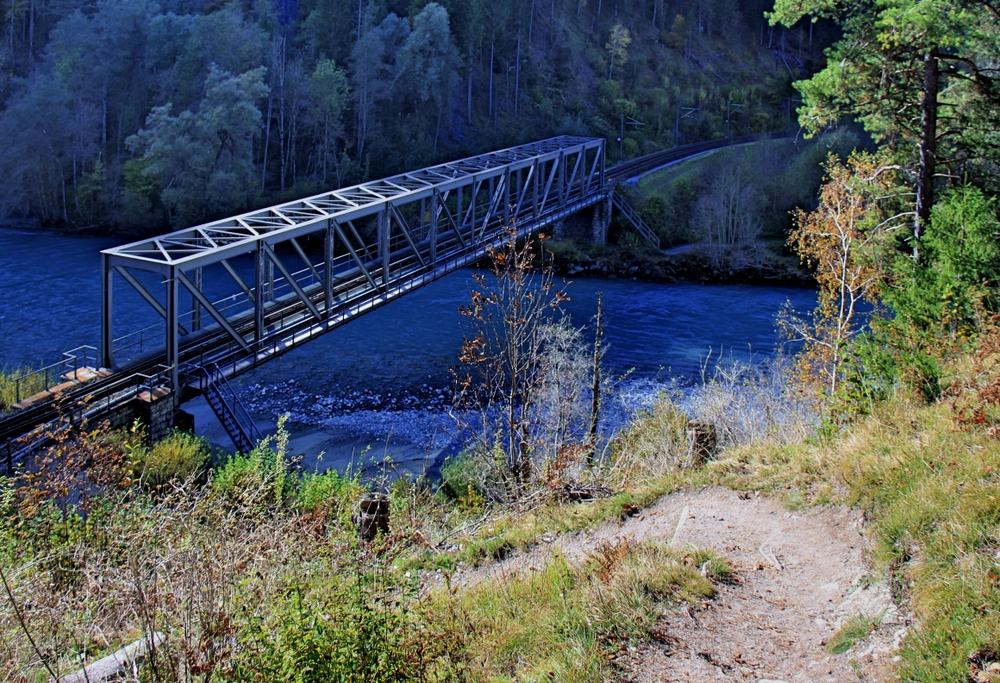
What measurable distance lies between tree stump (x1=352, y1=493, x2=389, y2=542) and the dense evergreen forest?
3845 cm

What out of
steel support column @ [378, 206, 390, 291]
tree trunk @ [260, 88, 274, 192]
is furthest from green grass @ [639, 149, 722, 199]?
steel support column @ [378, 206, 390, 291]

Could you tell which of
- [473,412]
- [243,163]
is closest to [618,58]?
[243,163]

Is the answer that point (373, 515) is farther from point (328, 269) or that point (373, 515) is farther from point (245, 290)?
point (328, 269)

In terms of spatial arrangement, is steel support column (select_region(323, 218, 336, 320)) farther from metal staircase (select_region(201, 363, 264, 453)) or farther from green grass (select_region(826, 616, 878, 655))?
green grass (select_region(826, 616, 878, 655))

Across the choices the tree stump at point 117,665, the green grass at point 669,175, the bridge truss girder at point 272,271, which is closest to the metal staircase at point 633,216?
the green grass at point 669,175

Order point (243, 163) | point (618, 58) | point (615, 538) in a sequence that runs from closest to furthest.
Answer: point (615, 538) < point (243, 163) < point (618, 58)

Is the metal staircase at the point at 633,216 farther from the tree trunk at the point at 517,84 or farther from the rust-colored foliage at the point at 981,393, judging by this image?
the rust-colored foliage at the point at 981,393

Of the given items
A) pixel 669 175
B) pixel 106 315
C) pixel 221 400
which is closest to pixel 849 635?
pixel 221 400

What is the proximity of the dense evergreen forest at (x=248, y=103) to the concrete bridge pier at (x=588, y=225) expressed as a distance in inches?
431

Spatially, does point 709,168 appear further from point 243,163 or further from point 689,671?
point 689,671

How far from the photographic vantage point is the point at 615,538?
849 cm

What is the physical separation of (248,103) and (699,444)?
3829cm

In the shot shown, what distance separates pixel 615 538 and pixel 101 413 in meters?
11.0

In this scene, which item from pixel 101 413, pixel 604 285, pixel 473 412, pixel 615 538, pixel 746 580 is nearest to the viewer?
pixel 746 580
